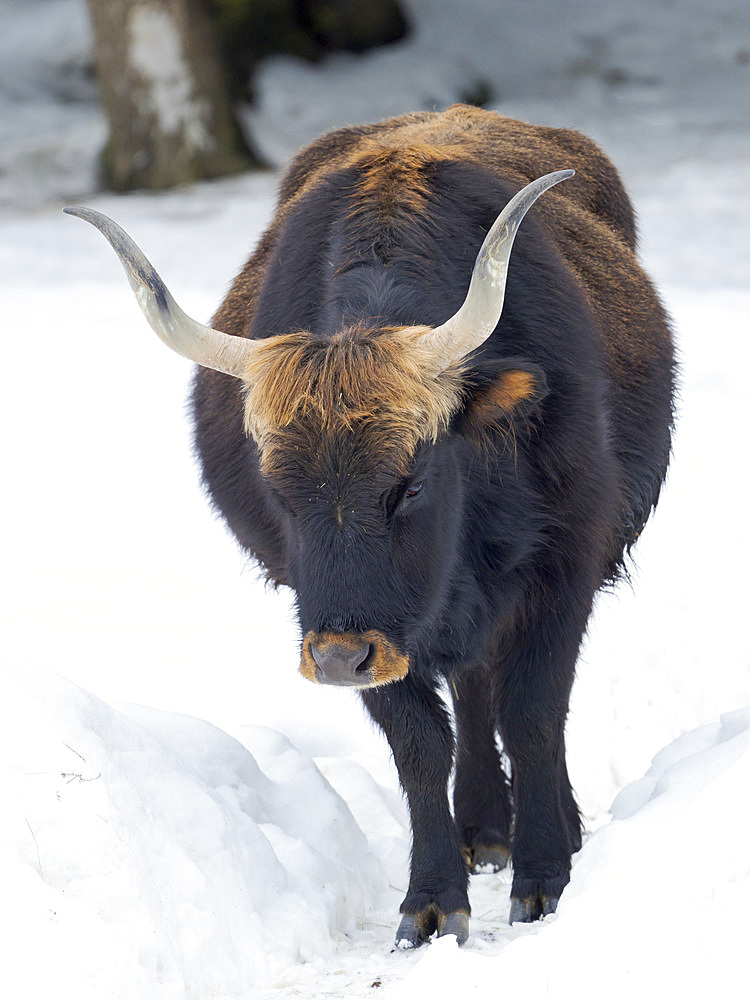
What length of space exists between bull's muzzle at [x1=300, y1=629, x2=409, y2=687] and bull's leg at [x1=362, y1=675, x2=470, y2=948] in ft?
2.36

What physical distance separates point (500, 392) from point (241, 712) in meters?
2.29

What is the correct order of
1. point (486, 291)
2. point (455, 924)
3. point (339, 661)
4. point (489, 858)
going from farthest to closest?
point (489, 858) < point (455, 924) < point (486, 291) < point (339, 661)

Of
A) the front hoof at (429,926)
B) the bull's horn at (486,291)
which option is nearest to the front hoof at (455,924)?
the front hoof at (429,926)

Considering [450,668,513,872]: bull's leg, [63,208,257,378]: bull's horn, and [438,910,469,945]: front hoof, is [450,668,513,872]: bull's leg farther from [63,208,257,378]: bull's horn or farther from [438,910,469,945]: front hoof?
[63,208,257,378]: bull's horn

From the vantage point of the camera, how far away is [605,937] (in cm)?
271

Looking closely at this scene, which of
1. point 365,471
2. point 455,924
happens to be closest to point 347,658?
point 365,471

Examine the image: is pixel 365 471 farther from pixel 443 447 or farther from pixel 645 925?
pixel 645 925

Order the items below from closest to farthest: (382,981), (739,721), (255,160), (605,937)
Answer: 1. (605,937)
2. (382,981)
3. (739,721)
4. (255,160)

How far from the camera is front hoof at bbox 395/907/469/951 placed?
3.83 metres

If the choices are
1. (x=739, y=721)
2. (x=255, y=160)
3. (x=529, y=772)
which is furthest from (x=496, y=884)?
(x=255, y=160)

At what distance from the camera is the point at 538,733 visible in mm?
4219

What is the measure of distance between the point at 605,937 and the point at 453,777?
2.52 m

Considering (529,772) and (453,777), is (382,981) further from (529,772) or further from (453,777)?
(453,777)

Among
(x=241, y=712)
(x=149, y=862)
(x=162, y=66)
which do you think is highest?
(x=149, y=862)
